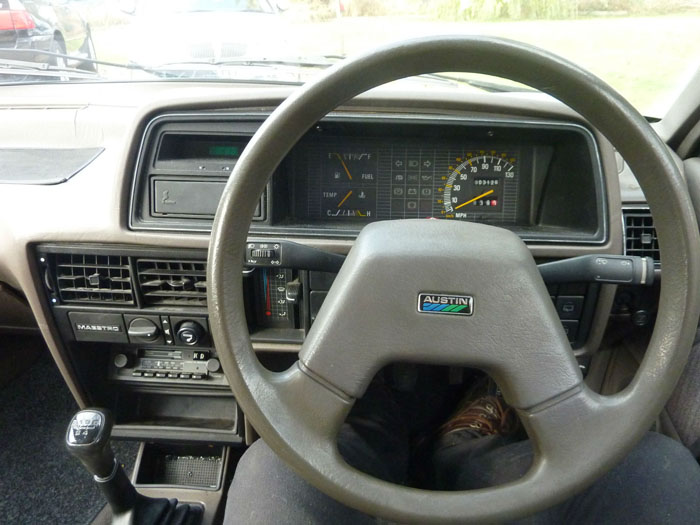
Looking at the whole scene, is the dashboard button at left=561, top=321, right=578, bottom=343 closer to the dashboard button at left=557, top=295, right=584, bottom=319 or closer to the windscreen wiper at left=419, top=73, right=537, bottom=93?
the dashboard button at left=557, top=295, right=584, bottom=319

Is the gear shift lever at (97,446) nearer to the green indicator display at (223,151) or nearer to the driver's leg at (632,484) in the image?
the green indicator display at (223,151)

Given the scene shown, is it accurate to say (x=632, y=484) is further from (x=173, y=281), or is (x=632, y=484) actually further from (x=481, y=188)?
(x=173, y=281)

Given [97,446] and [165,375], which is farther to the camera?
[165,375]

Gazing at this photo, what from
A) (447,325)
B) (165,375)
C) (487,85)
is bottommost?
(165,375)

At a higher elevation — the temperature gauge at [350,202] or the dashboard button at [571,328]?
the temperature gauge at [350,202]

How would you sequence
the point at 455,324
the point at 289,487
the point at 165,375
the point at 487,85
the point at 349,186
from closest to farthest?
the point at 455,324, the point at 289,487, the point at 349,186, the point at 165,375, the point at 487,85

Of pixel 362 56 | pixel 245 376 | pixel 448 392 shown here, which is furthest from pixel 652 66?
pixel 245 376

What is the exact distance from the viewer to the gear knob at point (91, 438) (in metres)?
1.21

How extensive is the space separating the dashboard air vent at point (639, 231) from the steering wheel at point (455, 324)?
0.64 m

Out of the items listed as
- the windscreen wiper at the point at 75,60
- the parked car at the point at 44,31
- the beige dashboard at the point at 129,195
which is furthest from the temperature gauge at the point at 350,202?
the parked car at the point at 44,31

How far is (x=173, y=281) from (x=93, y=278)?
0.18 metres

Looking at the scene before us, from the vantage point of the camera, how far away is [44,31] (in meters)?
2.02

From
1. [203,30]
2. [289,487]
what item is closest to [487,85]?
[203,30]

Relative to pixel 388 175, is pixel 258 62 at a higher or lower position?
higher
